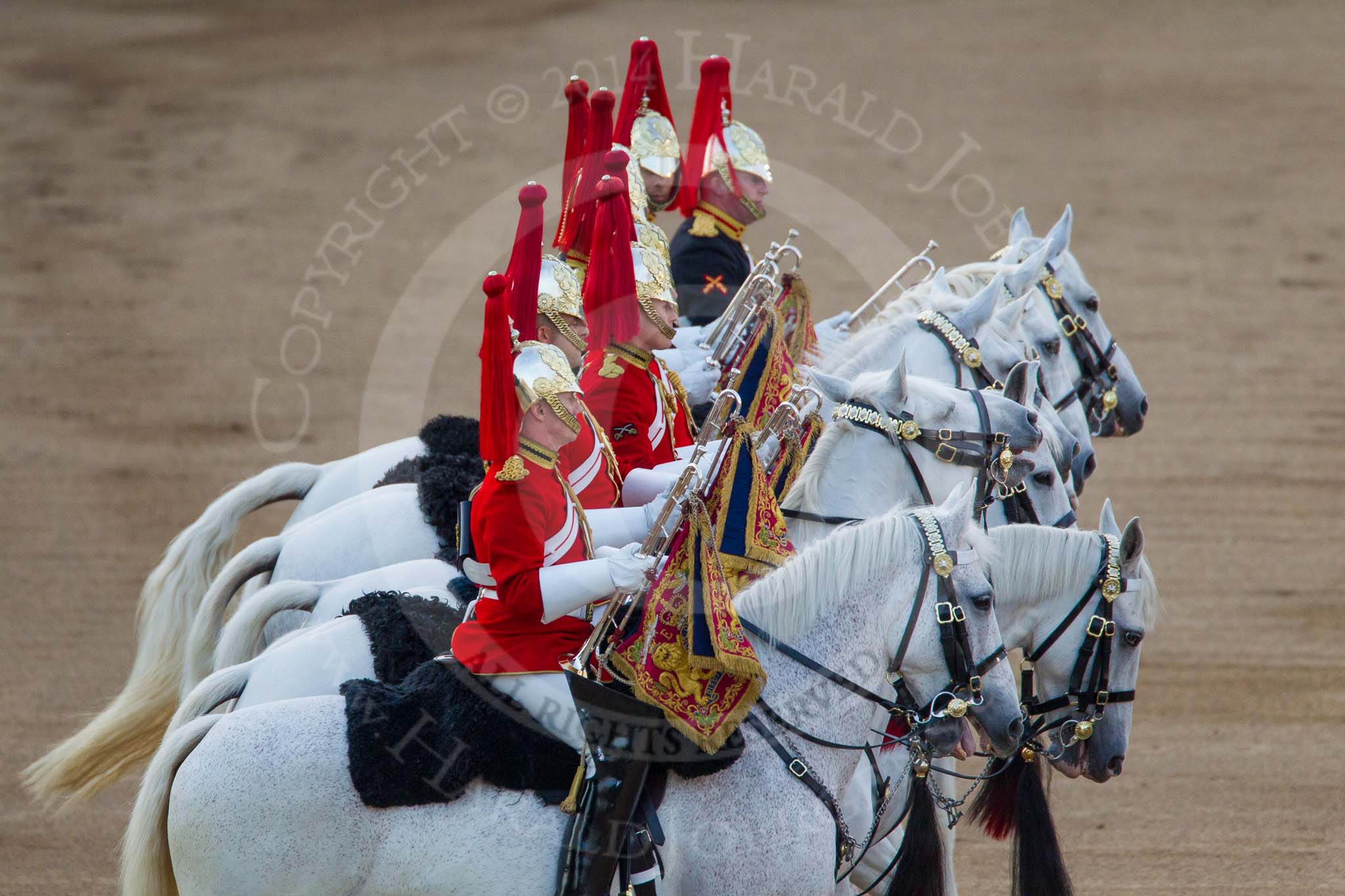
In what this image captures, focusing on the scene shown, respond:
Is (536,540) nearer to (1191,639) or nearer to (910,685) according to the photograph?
(910,685)

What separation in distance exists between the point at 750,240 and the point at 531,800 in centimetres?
984

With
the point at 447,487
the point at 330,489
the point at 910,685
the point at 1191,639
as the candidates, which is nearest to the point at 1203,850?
the point at 1191,639

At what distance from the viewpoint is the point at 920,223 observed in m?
14.3

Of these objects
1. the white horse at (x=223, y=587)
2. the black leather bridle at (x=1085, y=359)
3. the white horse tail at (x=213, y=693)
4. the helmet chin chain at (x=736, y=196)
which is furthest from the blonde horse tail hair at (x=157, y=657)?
the black leather bridle at (x=1085, y=359)

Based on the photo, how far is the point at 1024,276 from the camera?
6.08 metres

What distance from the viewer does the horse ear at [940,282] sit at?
229 inches

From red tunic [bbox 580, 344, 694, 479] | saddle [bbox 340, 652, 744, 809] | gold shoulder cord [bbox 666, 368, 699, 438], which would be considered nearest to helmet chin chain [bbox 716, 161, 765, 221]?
gold shoulder cord [bbox 666, 368, 699, 438]

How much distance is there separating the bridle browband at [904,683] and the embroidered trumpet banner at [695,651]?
14 cm

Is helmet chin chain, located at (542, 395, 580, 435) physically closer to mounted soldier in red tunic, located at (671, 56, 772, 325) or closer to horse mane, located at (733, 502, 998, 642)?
horse mane, located at (733, 502, 998, 642)

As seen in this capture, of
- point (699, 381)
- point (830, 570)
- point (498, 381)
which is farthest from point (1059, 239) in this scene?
point (498, 381)

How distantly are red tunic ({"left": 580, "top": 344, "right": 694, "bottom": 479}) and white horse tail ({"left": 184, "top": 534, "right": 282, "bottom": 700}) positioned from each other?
1.40 meters

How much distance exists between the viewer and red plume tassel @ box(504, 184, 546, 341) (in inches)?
163

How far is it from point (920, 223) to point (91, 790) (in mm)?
10659

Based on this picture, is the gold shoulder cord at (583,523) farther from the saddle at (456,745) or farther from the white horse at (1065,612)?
the white horse at (1065,612)
